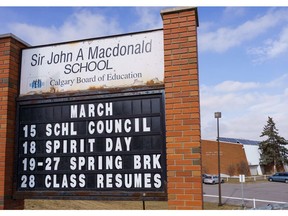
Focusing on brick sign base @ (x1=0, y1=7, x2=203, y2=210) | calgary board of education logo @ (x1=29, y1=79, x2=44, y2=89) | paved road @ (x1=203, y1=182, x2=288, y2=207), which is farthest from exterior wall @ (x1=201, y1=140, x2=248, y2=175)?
brick sign base @ (x1=0, y1=7, x2=203, y2=210)

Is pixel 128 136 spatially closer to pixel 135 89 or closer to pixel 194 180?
pixel 135 89

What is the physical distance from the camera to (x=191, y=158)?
4.02 metres

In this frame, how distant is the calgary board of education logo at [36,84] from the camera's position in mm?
4879

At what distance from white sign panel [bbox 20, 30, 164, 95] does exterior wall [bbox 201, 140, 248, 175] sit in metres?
44.8

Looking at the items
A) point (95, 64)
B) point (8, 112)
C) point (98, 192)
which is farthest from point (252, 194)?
point (8, 112)

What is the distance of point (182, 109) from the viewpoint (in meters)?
4.14

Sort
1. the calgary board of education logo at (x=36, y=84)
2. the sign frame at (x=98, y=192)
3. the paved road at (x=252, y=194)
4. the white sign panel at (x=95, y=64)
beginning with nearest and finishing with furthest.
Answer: the sign frame at (x=98, y=192) < the white sign panel at (x=95, y=64) < the calgary board of education logo at (x=36, y=84) < the paved road at (x=252, y=194)

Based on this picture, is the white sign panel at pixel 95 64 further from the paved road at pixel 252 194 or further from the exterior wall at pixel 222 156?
the exterior wall at pixel 222 156

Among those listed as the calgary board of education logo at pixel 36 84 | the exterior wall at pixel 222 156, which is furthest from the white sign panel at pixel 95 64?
the exterior wall at pixel 222 156

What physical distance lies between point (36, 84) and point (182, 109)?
7.41 feet

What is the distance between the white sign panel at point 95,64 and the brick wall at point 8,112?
0.52 feet

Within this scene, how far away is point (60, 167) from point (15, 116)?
1062mm

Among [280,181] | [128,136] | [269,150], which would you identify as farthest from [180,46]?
[269,150]

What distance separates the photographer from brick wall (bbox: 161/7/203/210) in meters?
3.98
